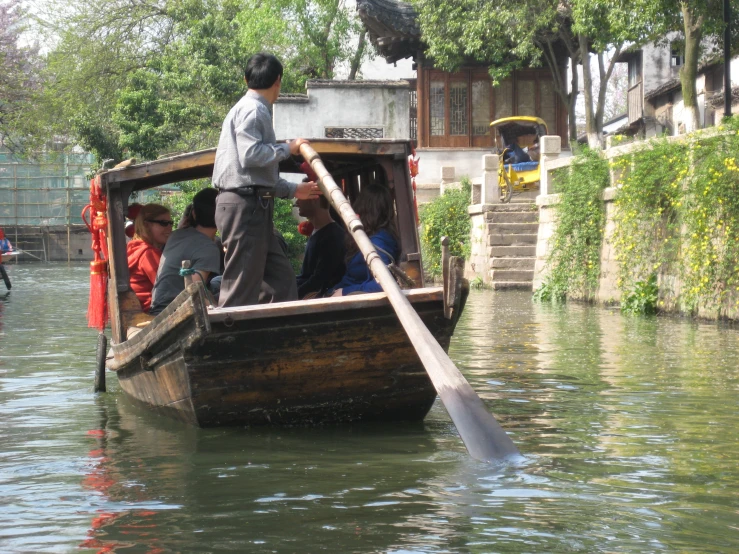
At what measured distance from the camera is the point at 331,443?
6.06m

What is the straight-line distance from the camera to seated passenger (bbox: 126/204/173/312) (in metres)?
7.82

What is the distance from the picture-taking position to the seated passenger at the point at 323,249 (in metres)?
7.50

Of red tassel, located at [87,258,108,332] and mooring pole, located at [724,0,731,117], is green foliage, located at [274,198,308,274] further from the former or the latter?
red tassel, located at [87,258,108,332]

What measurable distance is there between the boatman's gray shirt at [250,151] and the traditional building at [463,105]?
2098 cm

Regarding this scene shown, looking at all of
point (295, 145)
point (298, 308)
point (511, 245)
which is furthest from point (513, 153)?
point (298, 308)

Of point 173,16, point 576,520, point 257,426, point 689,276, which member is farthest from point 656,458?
point 173,16

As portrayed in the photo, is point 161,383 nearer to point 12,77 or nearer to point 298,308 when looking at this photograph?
point 298,308

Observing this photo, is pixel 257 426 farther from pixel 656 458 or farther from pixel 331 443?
pixel 656 458

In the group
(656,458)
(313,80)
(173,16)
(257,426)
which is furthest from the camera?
(173,16)

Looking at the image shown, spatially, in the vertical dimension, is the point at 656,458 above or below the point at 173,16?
below

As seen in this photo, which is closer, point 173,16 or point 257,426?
point 257,426

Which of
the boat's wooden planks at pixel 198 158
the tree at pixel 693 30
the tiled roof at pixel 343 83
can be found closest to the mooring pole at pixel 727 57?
the tree at pixel 693 30

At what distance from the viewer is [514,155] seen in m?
21.6

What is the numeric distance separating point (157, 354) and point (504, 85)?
22.2 m
